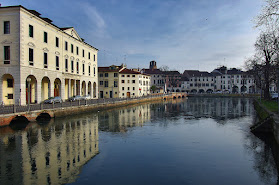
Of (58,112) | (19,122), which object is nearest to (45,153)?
(19,122)

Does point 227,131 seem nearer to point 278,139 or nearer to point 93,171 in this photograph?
point 278,139

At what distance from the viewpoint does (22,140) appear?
1778 cm

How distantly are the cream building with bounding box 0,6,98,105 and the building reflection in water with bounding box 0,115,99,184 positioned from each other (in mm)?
8345

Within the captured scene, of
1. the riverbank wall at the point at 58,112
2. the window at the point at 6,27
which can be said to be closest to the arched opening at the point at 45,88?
the riverbank wall at the point at 58,112

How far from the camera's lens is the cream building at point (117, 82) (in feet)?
241

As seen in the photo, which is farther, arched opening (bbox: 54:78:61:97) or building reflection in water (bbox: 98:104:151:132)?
arched opening (bbox: 54:78:61:97)

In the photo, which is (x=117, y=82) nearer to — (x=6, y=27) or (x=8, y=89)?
(x=8, y=89)

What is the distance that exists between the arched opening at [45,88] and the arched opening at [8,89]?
19.9 ft

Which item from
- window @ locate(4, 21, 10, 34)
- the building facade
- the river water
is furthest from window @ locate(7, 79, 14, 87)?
the building facade

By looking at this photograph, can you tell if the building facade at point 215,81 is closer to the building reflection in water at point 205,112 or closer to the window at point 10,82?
the building reflection in water at point 205,112

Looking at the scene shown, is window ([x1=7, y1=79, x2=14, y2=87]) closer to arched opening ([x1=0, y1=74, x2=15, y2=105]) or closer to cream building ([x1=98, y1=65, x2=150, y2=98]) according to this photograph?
arched opening ([x1=0, y1=74, x2=15, y2=105])

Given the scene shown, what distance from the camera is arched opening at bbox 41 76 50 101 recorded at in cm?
3706

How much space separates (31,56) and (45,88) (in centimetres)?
770

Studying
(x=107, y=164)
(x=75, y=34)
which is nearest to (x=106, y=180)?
(x=107, y=164)
